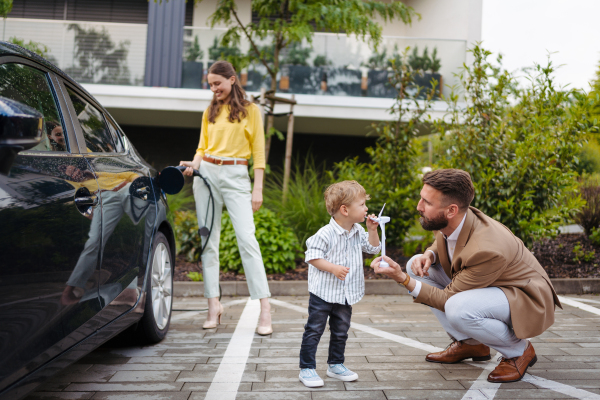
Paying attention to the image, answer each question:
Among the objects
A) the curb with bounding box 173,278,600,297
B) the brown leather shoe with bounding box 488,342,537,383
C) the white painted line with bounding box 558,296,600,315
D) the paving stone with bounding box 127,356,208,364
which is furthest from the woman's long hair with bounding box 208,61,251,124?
the white painted line with bounding box 558,296,600,315

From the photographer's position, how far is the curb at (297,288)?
5289 millimetres

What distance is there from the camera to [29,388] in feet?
5.55

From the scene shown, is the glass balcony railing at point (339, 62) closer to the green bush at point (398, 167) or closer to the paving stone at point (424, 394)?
the green bush at point (398, 167)

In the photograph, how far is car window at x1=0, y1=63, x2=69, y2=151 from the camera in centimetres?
190

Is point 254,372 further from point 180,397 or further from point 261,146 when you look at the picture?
point 261,146

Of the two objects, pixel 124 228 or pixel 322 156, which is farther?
pixel 322 156

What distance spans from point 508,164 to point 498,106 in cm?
74

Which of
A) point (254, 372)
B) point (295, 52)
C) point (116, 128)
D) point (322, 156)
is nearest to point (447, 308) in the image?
point (254, 372)

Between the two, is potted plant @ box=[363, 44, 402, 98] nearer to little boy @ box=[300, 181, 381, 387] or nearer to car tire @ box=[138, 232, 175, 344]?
car tire @ box=[138, 232, 175, 344]

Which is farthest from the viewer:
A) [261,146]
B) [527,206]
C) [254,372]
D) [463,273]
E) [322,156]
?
[322,156]

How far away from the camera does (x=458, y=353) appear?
9.60ft

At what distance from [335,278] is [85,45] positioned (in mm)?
9848

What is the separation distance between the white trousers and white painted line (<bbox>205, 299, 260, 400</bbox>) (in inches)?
11.8

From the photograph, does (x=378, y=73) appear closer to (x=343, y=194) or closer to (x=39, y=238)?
(x=343, y=194)
